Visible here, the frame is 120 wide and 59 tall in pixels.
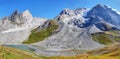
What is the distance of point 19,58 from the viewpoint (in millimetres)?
108938

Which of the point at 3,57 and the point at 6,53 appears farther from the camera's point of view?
the point at 6,53

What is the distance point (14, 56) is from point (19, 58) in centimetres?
347

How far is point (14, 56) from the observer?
106 meters

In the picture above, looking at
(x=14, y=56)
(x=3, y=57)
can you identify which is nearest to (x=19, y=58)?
(x=14, y=56)

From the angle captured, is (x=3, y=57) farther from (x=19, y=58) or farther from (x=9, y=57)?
(x=19, y=58)

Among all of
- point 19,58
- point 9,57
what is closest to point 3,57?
point 9,57

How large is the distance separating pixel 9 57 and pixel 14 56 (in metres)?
4.86

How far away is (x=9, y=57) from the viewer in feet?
332

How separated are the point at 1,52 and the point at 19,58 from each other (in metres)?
8.82

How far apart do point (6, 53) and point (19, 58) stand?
6.05m

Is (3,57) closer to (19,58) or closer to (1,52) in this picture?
(1,52)

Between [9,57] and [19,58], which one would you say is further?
[19,58]

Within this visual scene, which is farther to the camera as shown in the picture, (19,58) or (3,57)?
(19,58)

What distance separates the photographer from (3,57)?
323 feet
